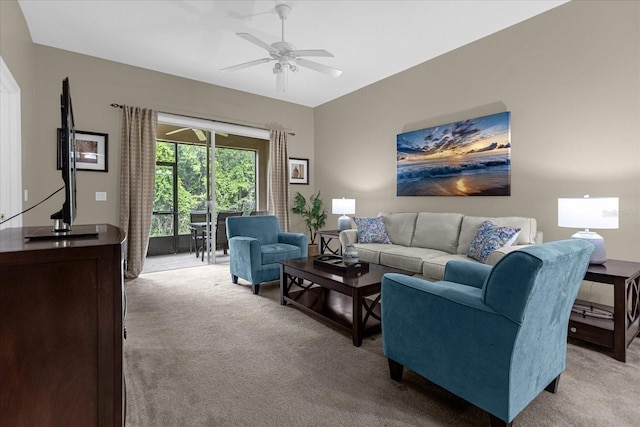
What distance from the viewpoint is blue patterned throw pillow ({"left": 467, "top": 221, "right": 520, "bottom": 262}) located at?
3.02 meters

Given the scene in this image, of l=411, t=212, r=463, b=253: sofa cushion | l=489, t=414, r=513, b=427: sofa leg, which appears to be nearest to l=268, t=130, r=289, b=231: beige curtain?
Result: l=411, t=212, r=463, b=253: sofa cushion

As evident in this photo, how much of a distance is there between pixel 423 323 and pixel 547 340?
0.56m

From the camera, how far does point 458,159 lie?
3939 millimetres

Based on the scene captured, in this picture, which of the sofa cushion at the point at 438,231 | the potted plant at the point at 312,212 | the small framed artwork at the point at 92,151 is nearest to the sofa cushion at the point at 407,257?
the sofa cushion at the point at 438,231

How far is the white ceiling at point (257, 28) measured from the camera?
305 cm

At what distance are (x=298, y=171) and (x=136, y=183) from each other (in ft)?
9.11

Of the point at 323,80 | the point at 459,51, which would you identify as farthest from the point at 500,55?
the point at 323,80

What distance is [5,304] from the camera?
905 millimetres

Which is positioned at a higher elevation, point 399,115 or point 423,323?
point 399,115

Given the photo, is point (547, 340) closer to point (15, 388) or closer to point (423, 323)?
point (423, 323)

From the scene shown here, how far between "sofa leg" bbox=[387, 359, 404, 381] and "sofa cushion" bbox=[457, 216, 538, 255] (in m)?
1.96

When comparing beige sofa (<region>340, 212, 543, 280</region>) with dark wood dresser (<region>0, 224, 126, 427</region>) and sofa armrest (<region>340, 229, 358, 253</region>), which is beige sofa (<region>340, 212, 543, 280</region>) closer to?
sofa armrest (<region>340, 229, 358, 253</region>)

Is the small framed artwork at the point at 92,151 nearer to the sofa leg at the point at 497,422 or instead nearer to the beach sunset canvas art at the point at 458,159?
the beach sunset canvas art at the point at 458,159

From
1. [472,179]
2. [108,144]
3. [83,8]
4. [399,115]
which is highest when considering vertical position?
[83,8]
